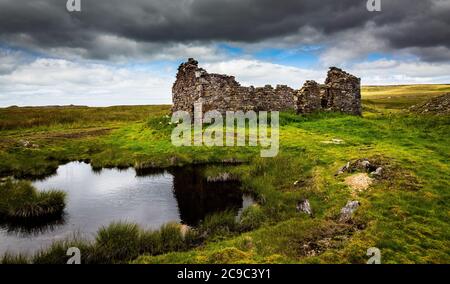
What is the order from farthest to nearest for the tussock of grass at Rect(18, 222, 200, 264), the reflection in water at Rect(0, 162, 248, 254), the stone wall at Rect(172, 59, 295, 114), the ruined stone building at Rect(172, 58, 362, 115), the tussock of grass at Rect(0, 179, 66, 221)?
the ruined stone building at Rect(172, 58, 362, 115) → the stone wall at Rect(172, 59, 295, 114) → the tussock of grass at Rect(0, 179, 66, 221) → the reflection in water at Rect(0, 162, 248, 254) → the tussock of grass at Rect(18, 222, 200, 264)

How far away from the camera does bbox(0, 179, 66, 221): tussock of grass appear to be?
15117 millimetres

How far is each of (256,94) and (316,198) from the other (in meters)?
23.5

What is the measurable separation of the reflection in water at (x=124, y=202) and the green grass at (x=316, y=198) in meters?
1.60

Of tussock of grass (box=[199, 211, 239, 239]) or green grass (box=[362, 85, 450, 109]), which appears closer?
tussock of grass (box=[199, 211, 239, 239])

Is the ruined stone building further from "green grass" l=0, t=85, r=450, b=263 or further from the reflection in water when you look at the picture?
the reflection in water

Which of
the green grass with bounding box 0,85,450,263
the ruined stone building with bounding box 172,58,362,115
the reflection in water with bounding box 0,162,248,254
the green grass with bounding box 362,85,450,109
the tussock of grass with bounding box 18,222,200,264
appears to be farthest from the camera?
the green grass with bounding box 362,85,450,109

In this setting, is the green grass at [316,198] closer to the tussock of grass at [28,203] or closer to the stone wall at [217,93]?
the tussock of grass at [28,203]

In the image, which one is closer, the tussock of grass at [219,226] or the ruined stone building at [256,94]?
the tussock of grass at [219,226]

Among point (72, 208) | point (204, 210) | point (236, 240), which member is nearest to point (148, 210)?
point (204, 210)

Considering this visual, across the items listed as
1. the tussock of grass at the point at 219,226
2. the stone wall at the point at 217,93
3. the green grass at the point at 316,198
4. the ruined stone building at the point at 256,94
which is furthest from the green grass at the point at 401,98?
the tussock of grass at the point at 219,226

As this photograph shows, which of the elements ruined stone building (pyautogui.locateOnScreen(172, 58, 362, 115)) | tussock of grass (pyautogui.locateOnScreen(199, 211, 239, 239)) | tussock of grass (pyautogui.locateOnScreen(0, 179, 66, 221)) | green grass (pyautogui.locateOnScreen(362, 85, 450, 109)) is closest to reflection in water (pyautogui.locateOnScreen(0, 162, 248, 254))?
tussock of grass (pyautogui.locateOnScreen(0, 179, 66, 221))

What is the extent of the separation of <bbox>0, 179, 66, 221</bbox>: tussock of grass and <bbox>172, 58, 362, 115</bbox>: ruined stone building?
19.2 meters

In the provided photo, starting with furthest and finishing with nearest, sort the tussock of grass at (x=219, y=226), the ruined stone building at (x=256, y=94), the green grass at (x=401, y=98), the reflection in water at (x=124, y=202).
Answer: the green grass at (x=401, y=98)
the ruined stone building at (x=256, y=94)
the reflection in water at (x=124, y=202)
the tussock of grass at (x=219, y=226)

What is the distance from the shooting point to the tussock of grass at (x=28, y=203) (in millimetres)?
15117
